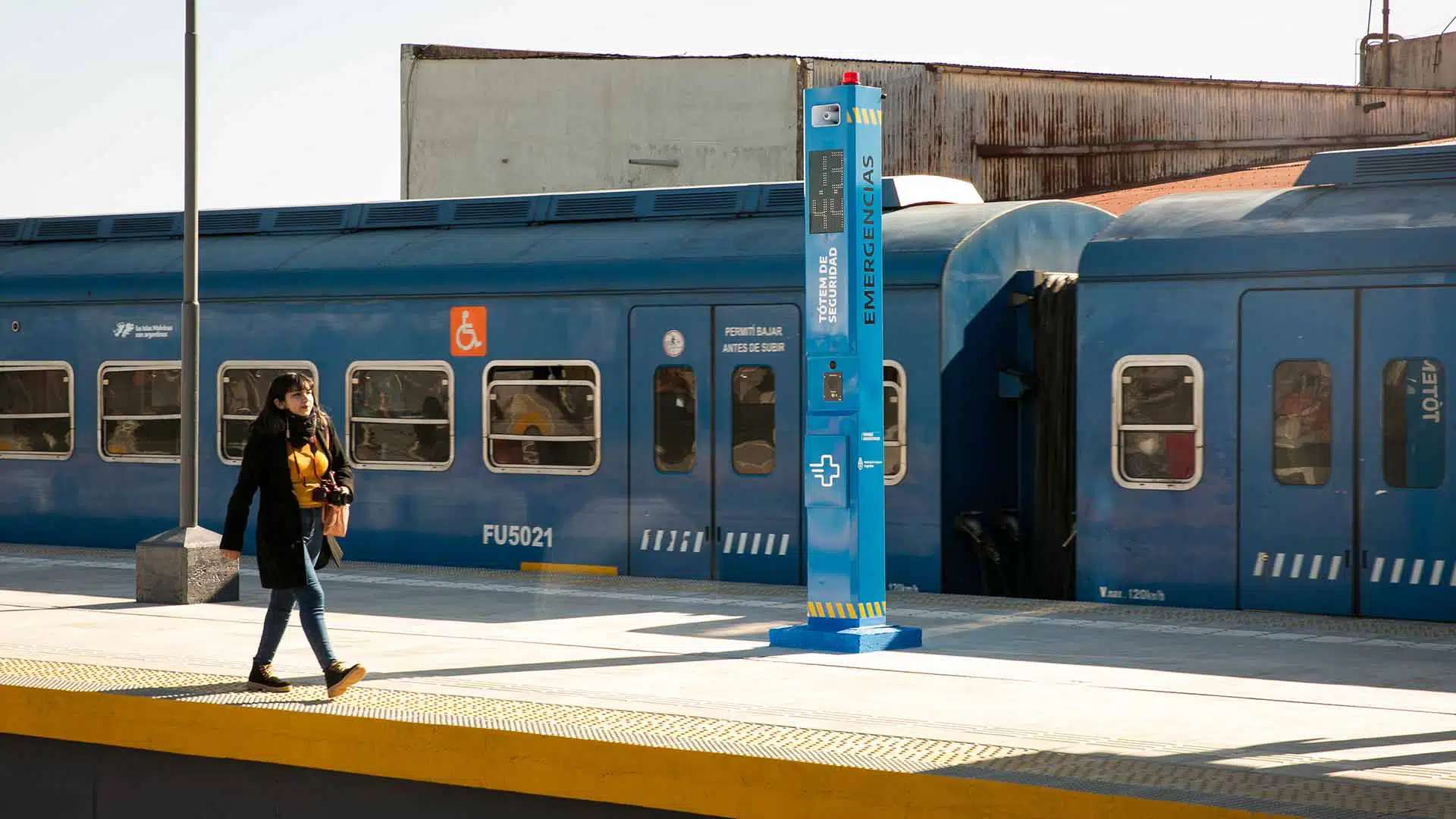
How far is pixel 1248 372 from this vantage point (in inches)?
516

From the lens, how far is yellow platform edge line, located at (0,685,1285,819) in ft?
24.5

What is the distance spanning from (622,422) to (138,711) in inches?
248

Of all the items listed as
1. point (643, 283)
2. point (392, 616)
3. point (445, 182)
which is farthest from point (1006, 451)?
point (445, 182)

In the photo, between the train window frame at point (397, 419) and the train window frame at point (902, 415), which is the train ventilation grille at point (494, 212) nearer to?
the train window frame at point (397, 419)

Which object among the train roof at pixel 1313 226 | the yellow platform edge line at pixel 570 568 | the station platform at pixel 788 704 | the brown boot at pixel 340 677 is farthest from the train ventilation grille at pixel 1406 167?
the brown boot at pixel 340 677

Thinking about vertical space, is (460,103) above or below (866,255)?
above

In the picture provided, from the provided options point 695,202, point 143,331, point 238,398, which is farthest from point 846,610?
point 143,331

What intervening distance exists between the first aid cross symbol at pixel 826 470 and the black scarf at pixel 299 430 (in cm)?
311

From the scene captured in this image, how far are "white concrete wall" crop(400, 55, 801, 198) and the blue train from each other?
58.8 feet

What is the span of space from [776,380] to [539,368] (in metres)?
2.20

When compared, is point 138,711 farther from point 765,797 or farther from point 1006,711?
point 1006,711

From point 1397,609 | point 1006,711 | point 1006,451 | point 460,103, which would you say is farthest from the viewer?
point 460,103

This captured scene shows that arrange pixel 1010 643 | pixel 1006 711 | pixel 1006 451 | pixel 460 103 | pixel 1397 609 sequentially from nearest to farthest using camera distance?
pixel 1006 711 < pixel 1010 643 < pixel 1397 609 < pixel 1006 451 < pixel 460 103

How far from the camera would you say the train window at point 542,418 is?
1573 centimetres
